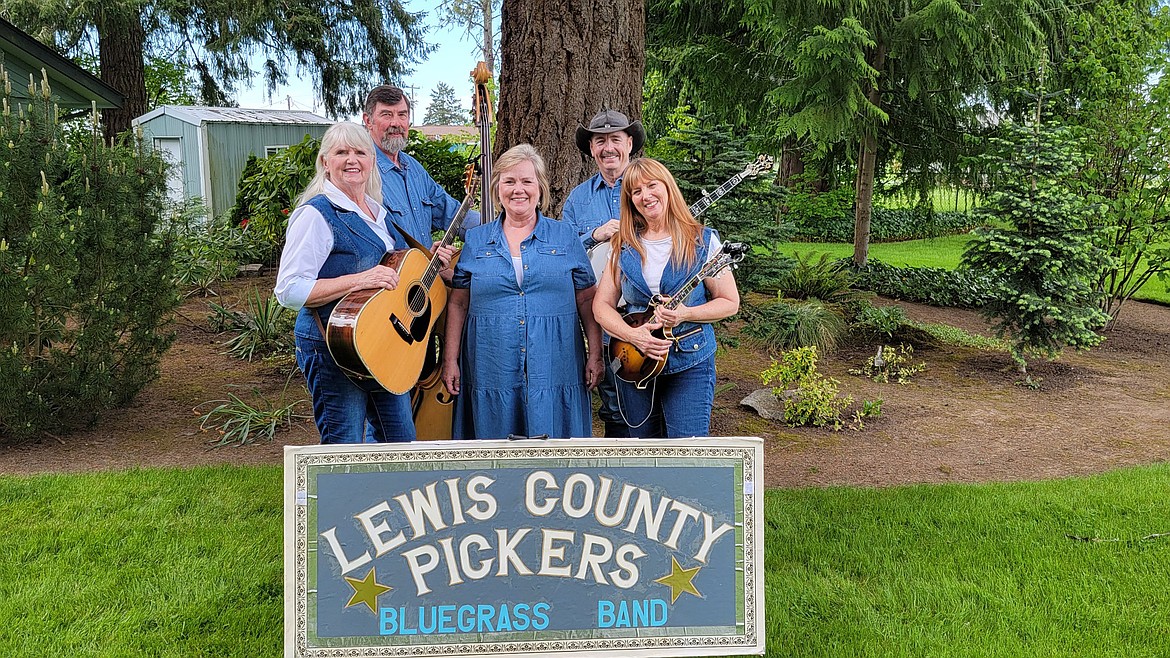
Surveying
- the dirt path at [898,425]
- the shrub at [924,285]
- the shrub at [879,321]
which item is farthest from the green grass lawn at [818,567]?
the shrub at [924,285]

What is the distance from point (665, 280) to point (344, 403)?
1.28 meters

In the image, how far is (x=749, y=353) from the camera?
8.77m

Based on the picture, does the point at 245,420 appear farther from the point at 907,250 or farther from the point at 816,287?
the point at 907,250

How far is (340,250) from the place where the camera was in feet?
10.4

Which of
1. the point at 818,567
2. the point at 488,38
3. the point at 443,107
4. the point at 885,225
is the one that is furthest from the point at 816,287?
the point at 443,107

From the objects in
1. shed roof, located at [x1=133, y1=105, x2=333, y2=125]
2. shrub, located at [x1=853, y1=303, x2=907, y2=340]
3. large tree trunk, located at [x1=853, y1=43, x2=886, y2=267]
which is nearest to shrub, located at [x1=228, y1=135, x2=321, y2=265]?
shed roof, located at [x1=133, y1=105, x2=333, y2=125]

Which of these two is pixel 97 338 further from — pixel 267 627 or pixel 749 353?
pixel 749 353

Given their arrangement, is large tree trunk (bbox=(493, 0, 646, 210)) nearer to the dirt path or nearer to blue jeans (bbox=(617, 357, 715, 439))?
blue jeans (bbox=(617, 357, 715, 439))

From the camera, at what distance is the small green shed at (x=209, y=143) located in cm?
1695

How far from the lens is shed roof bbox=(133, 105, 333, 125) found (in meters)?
16.9

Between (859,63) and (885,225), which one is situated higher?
(859,63)

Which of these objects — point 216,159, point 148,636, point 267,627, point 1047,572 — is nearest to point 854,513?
point 1047,572

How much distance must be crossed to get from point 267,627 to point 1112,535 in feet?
12.8

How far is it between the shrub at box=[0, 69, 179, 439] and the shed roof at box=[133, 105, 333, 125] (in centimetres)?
1073
